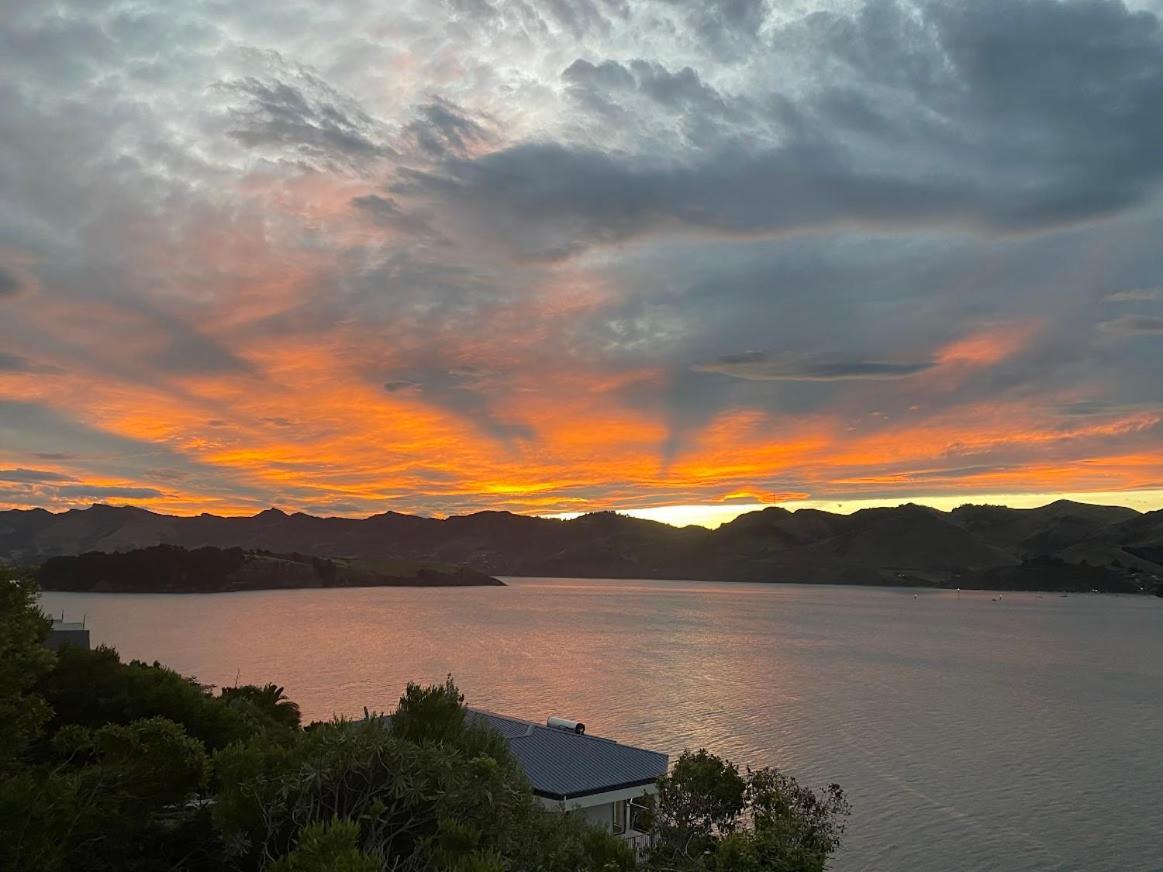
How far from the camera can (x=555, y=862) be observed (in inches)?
827

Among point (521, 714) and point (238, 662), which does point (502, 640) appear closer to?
point (238, 662)

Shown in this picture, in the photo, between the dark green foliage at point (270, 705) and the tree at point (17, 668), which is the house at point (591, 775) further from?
the dark green foliage at point (270, 705)

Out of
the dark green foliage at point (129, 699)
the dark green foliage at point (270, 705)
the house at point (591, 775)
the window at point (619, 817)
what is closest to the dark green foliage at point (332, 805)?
the dark green foliage at point (129, 699)

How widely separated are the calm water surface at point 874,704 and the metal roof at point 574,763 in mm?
18107

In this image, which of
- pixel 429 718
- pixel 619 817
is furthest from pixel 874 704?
pixel 429 718

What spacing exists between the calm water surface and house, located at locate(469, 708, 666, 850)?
18.1 m

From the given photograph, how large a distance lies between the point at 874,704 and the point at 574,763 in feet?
254

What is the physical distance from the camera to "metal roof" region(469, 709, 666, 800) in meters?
35.7

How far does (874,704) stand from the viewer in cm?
10406

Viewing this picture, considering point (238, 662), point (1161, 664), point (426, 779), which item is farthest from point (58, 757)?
point (1161, 664)

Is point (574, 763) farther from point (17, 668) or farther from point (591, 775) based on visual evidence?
point (17, 668)

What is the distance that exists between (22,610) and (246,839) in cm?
1637

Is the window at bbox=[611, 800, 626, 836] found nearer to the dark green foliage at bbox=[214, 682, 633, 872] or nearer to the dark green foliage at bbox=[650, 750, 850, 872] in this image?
the dark green foliage at bbox=[650, 750, 850, 872]

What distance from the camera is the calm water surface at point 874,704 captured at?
57.3 meters
